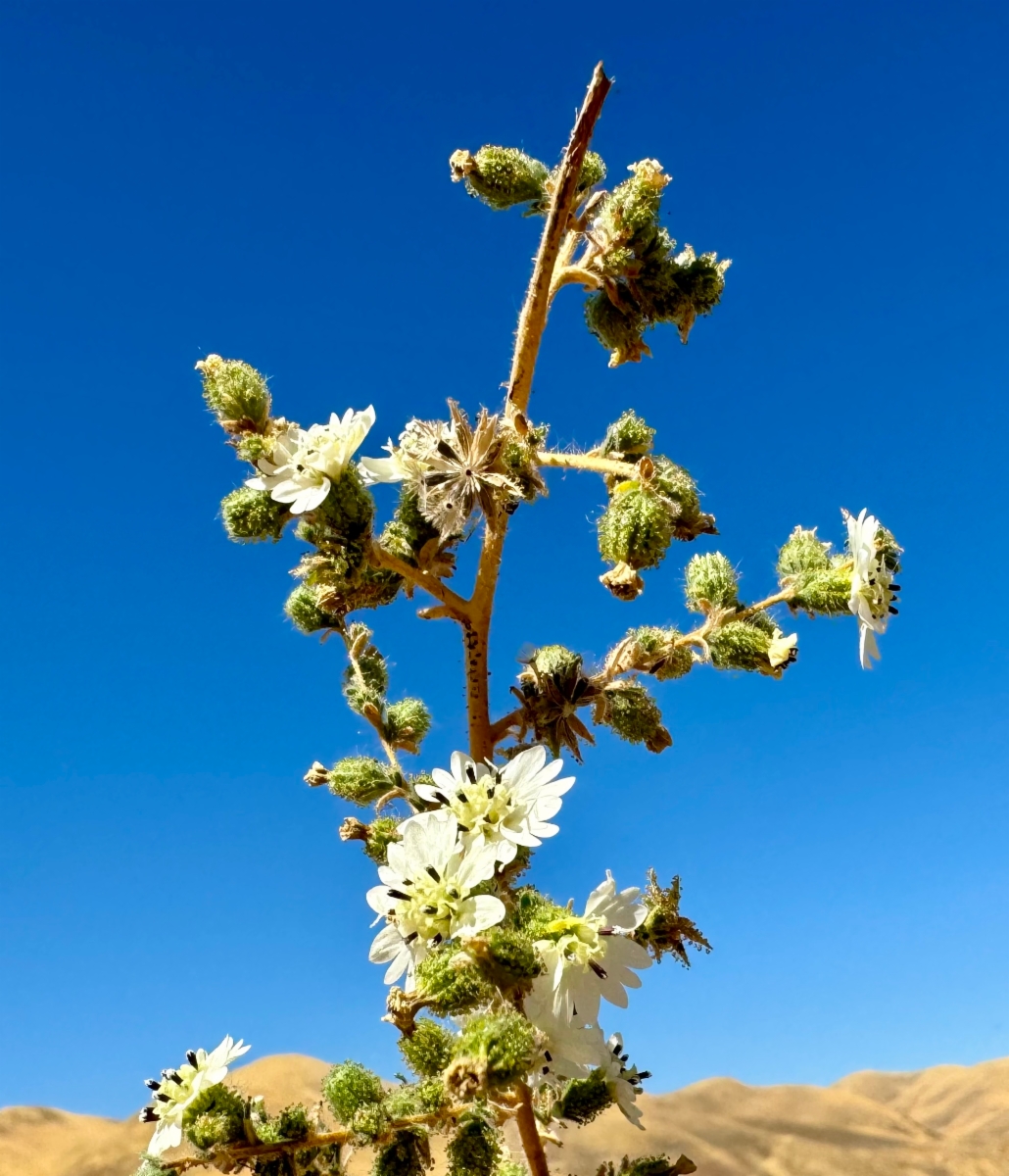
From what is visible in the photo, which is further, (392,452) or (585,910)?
(392,452)

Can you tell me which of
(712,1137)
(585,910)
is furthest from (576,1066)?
(712,1137)

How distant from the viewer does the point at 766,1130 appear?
1509 centimetres

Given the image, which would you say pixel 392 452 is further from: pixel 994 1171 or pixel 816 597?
pixel 994 1171

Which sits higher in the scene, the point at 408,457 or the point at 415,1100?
the point at 408,457

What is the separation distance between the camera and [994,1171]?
13.8 m

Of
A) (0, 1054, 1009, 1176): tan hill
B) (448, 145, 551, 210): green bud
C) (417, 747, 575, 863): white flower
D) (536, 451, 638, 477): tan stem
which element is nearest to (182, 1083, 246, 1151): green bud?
(417, 747, 575, 863): white flower

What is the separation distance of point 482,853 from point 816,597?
1456 millimetres

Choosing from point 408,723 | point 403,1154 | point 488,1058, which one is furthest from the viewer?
point 408,723

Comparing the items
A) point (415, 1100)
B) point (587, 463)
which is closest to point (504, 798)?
point (415, 1100)

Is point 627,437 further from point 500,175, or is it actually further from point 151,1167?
point 151,1167

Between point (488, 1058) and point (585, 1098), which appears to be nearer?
point (488, 1058)

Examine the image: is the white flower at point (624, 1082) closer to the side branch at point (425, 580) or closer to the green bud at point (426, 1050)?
the green bud at point (426, 1050)

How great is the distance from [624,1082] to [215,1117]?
1260 mm

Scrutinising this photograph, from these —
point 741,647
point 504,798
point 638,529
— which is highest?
point 638,529
